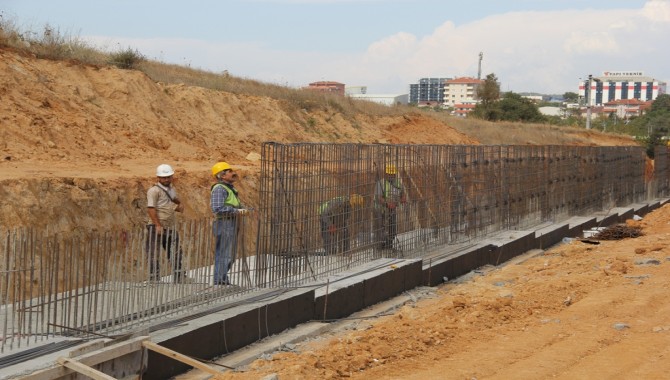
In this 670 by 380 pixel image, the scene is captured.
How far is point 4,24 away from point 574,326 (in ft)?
70.8

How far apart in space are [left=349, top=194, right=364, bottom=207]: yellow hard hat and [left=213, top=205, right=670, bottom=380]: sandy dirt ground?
5.19ft

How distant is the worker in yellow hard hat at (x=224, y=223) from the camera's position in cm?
1041

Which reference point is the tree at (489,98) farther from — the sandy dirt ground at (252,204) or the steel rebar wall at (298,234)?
the steel rebar wall at (298,234)

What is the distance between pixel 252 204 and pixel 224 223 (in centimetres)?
1263

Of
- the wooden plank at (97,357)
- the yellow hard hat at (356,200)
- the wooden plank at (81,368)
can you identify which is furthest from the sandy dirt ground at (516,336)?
the yellow hard hat at (356,200)

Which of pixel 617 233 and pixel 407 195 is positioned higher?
pixel 407 195

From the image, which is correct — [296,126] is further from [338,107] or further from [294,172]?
[294,172]

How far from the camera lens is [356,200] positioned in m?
13.5

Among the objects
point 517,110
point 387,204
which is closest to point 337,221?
point 387,204

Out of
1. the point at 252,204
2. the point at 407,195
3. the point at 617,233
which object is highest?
the point at 407,195

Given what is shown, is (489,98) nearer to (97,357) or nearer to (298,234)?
(298,234)

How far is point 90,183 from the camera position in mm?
18391

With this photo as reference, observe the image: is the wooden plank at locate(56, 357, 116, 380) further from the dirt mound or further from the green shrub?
the green shrub

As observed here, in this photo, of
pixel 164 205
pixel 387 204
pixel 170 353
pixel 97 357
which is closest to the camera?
pixel 97 357
